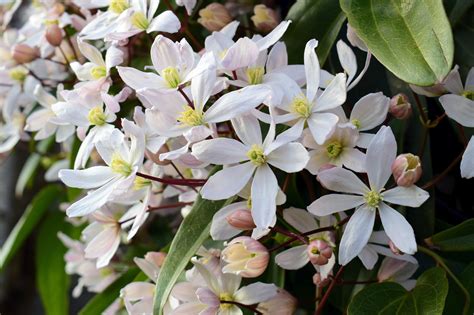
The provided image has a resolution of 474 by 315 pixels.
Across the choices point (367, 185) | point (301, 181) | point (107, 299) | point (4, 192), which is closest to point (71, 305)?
point (4, 192)

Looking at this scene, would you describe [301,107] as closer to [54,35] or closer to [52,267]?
[54,35]

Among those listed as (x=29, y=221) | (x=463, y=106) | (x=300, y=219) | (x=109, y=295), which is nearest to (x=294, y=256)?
(x=300, y=219)

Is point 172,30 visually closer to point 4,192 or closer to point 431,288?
point 431,288

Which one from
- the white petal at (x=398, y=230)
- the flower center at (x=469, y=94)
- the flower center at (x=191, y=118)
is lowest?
the white petal at (x=398, y=230)

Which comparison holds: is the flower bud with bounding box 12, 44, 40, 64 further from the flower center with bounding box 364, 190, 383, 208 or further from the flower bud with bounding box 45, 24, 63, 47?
the flower center with bounding box 364, 190, 383, 208

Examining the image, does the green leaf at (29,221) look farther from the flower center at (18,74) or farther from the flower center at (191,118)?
the flower center at (191,118)

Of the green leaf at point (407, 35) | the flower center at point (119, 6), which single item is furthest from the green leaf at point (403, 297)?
the flower center at point (119, 6)

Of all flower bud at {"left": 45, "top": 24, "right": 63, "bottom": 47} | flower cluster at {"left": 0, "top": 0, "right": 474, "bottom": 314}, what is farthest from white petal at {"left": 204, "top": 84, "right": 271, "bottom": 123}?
flower bud at {"left": 45, "top": 24, "right": 63, "bottom": 47}

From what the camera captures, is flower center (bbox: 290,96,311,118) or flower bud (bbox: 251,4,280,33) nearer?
flower center (bbox: 290,96,311,118)
